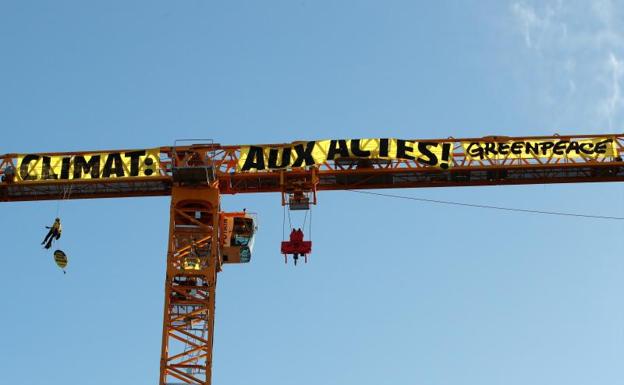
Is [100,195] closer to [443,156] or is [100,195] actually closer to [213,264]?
[213,264]

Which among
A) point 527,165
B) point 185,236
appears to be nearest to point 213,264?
point 185,236

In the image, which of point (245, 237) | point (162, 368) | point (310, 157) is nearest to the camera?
point (162, 368)

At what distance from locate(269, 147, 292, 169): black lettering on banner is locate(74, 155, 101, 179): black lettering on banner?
6376mm

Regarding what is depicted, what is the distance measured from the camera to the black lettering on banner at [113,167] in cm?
4153

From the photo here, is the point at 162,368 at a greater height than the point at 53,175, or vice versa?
the point at 53,175

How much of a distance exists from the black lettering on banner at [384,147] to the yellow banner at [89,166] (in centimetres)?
816

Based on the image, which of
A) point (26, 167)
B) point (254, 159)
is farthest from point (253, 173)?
point (26, 167)

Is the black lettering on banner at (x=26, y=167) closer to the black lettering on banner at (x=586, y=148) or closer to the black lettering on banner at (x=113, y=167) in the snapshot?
the black lettering on banner at (x=113, y=167)

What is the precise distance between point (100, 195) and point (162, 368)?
25.9 feet

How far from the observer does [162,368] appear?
38344 mm

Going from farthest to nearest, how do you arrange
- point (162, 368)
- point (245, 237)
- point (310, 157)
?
point (245, 237) < point (310, 157) < point (162, 368)

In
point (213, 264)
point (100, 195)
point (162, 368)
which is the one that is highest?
point (100, 195)

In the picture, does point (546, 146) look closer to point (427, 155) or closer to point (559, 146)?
point (559, 146)

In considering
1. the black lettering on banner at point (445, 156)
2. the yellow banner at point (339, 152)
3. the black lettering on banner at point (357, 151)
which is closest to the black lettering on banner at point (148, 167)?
Answer: the yellow banner at point (339, 152)
